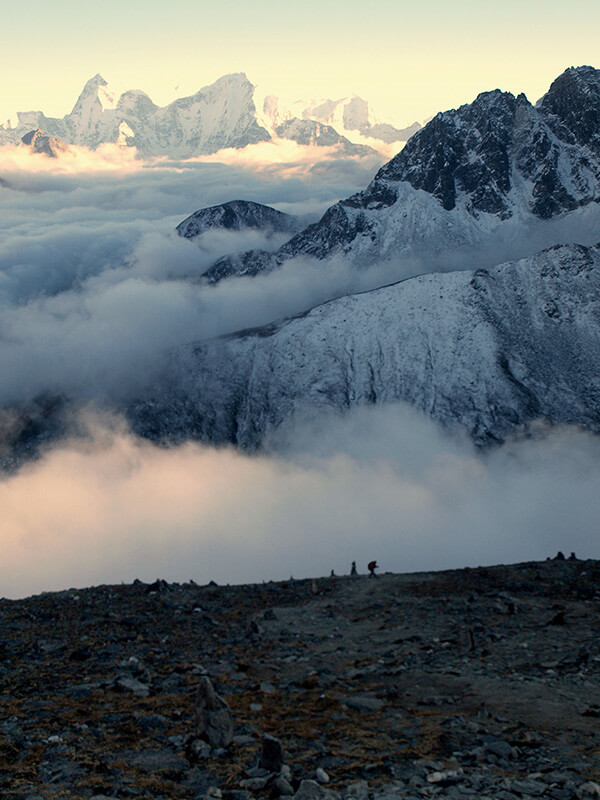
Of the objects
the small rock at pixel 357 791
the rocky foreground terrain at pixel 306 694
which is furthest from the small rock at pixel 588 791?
the small rock at pixel 357 791

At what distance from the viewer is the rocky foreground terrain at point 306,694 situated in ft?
48.5

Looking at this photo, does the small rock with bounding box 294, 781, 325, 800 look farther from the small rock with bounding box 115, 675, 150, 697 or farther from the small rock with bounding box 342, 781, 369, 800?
the small rock with bounding box 115, 675, 150, 697

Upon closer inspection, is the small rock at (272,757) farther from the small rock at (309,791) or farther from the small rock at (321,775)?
the small rock at (309,791)

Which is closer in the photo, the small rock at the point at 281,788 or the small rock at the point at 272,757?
the small rock at the point at 281,788

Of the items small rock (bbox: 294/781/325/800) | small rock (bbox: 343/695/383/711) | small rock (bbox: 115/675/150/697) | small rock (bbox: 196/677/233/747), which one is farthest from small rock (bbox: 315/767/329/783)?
small rock (bbox: 115/675/150/697)

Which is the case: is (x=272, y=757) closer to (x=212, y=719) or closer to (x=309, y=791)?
(x=309, y=791)

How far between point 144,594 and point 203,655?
1357 centimetres

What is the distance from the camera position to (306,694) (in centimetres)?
2155

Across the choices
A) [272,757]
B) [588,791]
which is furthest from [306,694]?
[588,791]

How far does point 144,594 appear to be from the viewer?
127 feet

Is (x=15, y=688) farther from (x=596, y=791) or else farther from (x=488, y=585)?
(x=488, y=585)

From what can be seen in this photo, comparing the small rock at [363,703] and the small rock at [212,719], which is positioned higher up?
the small rock at [212,719]

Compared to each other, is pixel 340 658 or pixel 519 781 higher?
pixel 519 781

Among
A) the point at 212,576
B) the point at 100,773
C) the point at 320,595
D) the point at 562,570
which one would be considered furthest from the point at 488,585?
the point at 212,576
